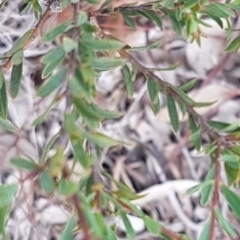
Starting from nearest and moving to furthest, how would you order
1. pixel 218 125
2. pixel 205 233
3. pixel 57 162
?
pixel 57 162, pixel 205 233, pixel 218 125

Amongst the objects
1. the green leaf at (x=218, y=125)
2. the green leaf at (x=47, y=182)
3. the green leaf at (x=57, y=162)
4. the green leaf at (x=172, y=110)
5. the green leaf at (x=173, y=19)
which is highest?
the green leaf at (x=57, y=162)

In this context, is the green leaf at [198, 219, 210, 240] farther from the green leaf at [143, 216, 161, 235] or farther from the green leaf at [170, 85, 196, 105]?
the green leaf at [170, 85, 196, 105]

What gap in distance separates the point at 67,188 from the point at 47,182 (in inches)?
0.6

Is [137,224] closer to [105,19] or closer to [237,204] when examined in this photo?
[105,19]

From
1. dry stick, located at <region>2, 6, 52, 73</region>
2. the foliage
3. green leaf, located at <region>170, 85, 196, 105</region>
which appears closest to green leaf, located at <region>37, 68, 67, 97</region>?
the foliage

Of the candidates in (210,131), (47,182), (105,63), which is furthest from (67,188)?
(210,131)

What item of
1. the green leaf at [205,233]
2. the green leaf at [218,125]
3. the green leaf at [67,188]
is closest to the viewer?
the green leaf at [67,188]

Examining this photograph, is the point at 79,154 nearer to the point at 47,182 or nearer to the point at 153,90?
the point at 47,182

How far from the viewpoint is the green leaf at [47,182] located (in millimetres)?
343

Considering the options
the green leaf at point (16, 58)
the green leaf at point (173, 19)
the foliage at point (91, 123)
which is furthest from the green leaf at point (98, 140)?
the green leaf at point (173, 19)

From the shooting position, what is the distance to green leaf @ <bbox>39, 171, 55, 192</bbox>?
1.13 feet

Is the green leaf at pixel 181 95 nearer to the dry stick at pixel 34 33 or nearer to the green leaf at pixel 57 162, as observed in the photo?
the dry stick at pixel 34 33

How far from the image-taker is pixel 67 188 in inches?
13.3

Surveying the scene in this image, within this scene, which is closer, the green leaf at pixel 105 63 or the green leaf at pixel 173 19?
the green leaf at pixel 105 63
